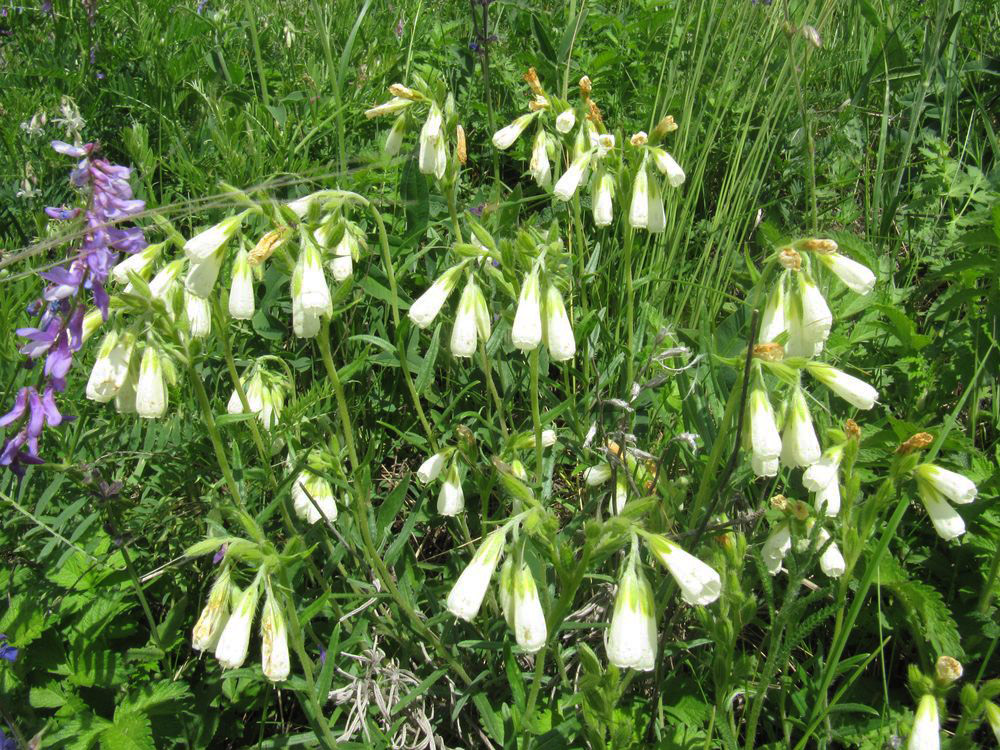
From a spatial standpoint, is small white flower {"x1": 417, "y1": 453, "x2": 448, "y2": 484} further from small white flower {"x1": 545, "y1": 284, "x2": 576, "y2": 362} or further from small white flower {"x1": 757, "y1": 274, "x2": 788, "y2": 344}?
small white flower {"x1": 757, "y1": 274, "x2": 788, "y2": 344}

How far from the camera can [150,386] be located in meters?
1.71

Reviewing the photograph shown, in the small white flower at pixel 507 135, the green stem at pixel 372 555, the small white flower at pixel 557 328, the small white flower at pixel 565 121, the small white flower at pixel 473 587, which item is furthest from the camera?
the small white flower at pixel 507 135

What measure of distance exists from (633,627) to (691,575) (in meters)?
0.15

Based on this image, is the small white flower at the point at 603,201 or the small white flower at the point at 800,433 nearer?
the small white flower at the point at 800,433

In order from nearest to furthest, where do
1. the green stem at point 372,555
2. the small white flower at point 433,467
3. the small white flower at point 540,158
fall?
the green stem at point 372,555 → the small white flower at point 433,467 → the small white flower at point 540,158

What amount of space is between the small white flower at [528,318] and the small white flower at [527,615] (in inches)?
19.0

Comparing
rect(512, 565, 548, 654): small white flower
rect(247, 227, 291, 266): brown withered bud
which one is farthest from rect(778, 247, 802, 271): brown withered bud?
rect(247, 227, 291, 266): brown withered bud

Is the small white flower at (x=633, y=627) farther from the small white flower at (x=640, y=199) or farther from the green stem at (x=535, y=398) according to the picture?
the small white flower at (x=640, y=199)

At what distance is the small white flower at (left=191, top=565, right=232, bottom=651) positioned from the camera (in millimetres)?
1573

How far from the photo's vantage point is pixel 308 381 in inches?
118

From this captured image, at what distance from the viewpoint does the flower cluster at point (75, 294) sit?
5.79 ft

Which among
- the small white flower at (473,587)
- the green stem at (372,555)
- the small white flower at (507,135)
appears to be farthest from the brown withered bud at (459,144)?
the small white flower at (473,587)

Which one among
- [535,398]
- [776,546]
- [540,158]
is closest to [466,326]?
[535,398]

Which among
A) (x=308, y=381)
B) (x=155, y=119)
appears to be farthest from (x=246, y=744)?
(x=155, y=119)
